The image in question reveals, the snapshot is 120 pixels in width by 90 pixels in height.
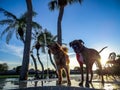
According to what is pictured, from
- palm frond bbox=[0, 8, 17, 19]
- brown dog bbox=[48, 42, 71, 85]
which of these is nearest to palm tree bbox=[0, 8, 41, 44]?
palm frond bbox=[0, 8, 17, 19]

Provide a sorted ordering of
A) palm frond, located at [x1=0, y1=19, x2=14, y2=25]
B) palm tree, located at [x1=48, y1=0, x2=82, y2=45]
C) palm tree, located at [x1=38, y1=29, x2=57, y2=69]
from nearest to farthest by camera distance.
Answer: palm tree, located at [x1=48, y1=0, x2=82, y2=45] → palm frond, located at [x1=0, y1=19, x2=14, y2=25] → palm tree, located at [x1=38, y1=29, x2=57, y2=69]

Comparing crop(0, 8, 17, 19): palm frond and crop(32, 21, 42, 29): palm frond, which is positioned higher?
crop(0, 8, 17, 19): palm frond

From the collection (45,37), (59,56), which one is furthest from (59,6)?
(59,56)

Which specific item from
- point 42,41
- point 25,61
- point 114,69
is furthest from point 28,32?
point 42,41

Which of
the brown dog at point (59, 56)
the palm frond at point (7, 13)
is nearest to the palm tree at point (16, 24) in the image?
the palm frond at point (7, 13)

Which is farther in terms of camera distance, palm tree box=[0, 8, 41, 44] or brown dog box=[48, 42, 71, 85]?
palm tree box=[0, 8, 41, 44]

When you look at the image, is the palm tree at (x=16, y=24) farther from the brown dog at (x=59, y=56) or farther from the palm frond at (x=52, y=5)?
the brown dog at (x=59, y=56)

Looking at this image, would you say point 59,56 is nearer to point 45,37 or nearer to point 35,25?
point 35,25

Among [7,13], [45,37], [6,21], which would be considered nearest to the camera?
[7,13]

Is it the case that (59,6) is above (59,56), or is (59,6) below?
above

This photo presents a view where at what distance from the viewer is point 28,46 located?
1467 centimetres

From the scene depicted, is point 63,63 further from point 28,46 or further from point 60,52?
point 28,46

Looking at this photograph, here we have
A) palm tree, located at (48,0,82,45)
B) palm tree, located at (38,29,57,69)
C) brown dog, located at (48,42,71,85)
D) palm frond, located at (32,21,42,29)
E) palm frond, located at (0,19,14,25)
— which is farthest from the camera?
palm tree, located at (38,29,57,69)

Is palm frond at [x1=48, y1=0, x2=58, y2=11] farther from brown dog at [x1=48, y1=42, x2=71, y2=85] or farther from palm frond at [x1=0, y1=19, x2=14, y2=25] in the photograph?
brown dog at [x1=48, y1=42, x2=71, y2=85]
